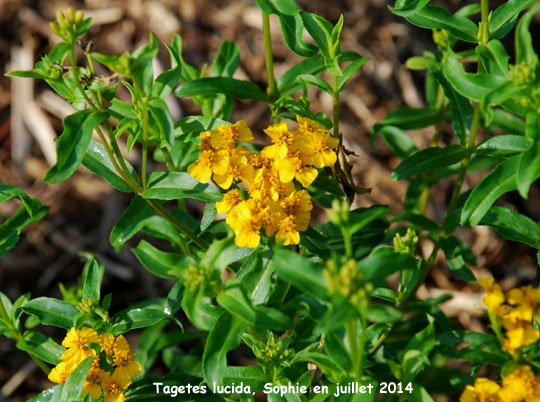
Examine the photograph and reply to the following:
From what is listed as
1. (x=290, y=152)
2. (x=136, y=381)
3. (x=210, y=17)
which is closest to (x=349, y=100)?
(x=210, y=17)

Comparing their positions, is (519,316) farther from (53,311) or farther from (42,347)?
(42,347)

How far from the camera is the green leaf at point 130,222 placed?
273 cm

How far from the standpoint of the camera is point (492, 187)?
257 cm

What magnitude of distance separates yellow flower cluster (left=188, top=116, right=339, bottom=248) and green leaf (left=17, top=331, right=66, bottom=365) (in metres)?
1.08

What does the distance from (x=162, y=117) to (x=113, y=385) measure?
1129 millimetres

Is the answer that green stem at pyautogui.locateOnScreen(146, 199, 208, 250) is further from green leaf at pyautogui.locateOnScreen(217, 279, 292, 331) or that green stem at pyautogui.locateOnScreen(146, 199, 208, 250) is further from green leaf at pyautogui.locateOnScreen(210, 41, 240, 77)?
green leaf at pyautogui.locateOnScreen(210, 41, 240, 77)

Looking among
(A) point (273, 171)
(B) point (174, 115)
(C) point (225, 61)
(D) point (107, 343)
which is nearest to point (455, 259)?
(A) point (273, 171)

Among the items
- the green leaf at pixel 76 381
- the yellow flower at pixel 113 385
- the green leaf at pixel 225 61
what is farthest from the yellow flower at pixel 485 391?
the green leaf at pixel 225 61

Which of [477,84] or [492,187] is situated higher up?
[477,84]

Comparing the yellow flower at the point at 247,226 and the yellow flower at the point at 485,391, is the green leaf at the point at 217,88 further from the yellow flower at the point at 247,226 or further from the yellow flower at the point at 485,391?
the yellow flower at the point at 485,391

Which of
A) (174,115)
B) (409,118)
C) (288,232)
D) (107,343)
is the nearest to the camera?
(288,232)

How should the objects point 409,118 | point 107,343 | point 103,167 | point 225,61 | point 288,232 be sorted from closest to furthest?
point 288,232, point 107,343, point 103,167, point 225,61, point 409,118

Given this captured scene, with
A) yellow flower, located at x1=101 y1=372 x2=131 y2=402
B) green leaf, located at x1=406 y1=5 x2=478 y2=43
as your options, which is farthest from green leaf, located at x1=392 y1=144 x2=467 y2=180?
yellow flower, located at x1=101 y1=372 x2=131 y2=402

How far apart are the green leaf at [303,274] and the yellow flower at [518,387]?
0.95 metres
